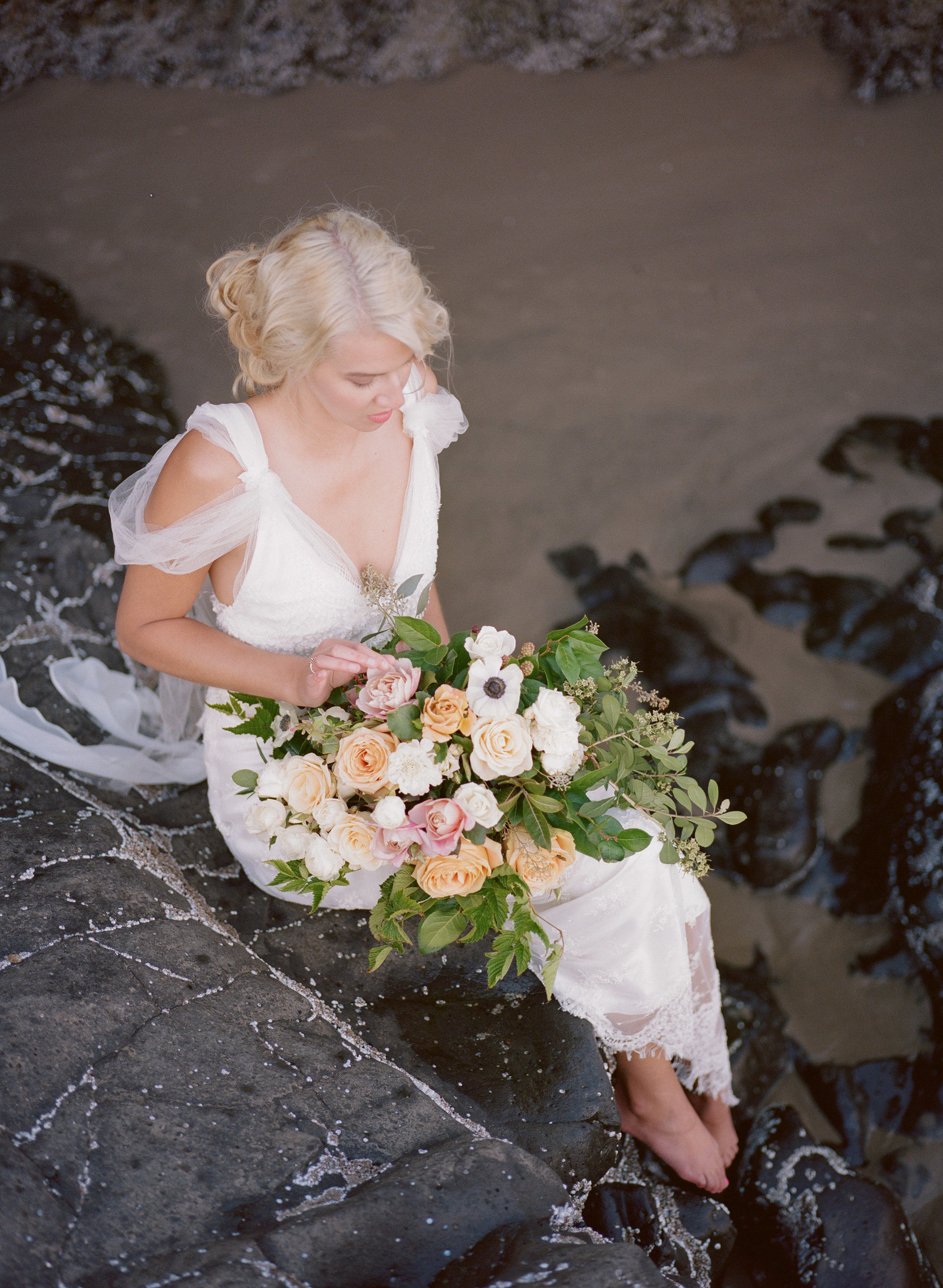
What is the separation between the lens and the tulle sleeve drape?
1970 millimetres

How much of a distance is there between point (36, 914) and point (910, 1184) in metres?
2.57

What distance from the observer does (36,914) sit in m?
1.97

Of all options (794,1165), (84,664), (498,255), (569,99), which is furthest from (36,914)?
(569,99)

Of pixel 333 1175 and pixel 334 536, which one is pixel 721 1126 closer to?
pixel 333 1175

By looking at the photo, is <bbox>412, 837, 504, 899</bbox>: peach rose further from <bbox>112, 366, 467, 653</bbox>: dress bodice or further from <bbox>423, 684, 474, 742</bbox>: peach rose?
<bbox>112, 366, 467, 653</bbox>: dress bodice

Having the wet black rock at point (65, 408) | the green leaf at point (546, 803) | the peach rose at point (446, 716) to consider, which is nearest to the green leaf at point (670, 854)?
the green leaf at point (546, 803)

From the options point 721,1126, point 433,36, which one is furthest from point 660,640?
point 433,36

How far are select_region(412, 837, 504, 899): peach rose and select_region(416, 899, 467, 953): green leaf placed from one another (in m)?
0.11

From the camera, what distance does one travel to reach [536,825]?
64.6 inches

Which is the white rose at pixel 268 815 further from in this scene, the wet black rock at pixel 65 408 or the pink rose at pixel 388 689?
the wet black rock at pixel 65 408

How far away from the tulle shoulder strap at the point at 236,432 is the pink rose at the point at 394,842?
900 millimetres

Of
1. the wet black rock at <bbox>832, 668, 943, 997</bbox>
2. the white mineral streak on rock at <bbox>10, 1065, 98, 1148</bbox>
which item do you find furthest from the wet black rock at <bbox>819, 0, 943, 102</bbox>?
the white mineral streak on rock at <bbox>10, 1065, 98, 1148</bbox>

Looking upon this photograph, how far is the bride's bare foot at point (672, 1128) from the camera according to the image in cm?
235

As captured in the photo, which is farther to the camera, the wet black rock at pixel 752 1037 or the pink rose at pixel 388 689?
the wet black rock at pixel 752 1037
